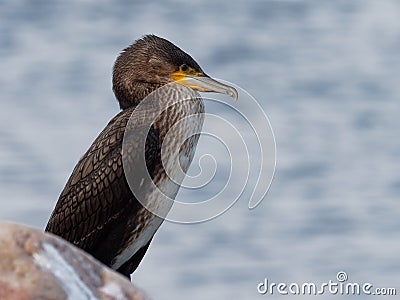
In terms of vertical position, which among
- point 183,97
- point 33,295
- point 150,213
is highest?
point 183,97

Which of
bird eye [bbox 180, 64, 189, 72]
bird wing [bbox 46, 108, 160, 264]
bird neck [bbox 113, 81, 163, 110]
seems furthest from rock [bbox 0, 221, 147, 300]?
bird eye [bbox 180, 64, 189, 72]

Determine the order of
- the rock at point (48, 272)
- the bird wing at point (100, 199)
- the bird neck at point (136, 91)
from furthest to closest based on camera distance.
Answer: the bird neck at point (136, 91) < the bird wing at point (100, 199) < the rock at point (48, 272)

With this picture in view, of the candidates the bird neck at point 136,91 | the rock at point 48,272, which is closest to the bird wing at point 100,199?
the bird neck at point 136,91

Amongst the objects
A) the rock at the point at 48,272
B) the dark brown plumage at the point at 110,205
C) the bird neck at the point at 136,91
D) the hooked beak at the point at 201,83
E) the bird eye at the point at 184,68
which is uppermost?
the bird eye at the point at 184,68

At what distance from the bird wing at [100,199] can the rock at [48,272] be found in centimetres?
224

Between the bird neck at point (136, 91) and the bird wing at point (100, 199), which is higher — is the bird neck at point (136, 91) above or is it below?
above

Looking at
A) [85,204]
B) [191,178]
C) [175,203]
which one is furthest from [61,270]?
[191,178]

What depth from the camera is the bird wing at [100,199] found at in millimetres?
6496

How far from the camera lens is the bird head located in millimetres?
7102

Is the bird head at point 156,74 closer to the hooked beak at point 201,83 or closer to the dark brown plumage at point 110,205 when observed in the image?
the hooked beak at point 201,83

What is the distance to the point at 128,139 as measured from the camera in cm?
653

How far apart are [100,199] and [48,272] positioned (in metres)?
2.47

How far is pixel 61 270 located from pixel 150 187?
7.89 feet

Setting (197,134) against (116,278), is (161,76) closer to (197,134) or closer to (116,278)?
(197,134)
